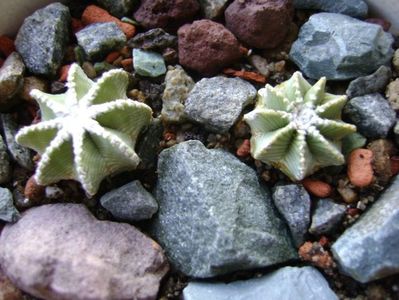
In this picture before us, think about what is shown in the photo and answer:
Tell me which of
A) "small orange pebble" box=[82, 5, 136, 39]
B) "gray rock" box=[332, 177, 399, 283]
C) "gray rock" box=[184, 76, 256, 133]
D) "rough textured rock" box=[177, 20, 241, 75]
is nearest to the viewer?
"gray rock" box=[332, 177, 399, 283]

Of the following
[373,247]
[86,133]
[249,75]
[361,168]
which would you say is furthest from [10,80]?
[373,247]

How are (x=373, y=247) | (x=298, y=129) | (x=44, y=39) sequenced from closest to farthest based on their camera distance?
(x=373, y=247)
(x=298, y=129)
(x=44, y=39)

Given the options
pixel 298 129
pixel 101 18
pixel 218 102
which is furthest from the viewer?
pixel 101 18

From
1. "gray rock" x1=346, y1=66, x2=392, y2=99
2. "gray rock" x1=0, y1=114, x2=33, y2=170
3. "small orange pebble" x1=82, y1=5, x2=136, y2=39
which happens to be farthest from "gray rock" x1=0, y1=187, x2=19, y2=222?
"gray rock" x1=346, y1=66, x2=392, y2=99

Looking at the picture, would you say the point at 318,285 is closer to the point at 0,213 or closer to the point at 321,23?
the point at 321,23

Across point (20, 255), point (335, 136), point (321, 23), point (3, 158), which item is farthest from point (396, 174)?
point (3, 158)

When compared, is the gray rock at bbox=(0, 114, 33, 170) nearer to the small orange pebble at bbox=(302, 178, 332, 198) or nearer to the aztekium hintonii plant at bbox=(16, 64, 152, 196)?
the aztekium hintonii plant at bbox=(16, 64, 152, 196)

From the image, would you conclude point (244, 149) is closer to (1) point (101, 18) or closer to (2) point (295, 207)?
(2) point (295, 207)
